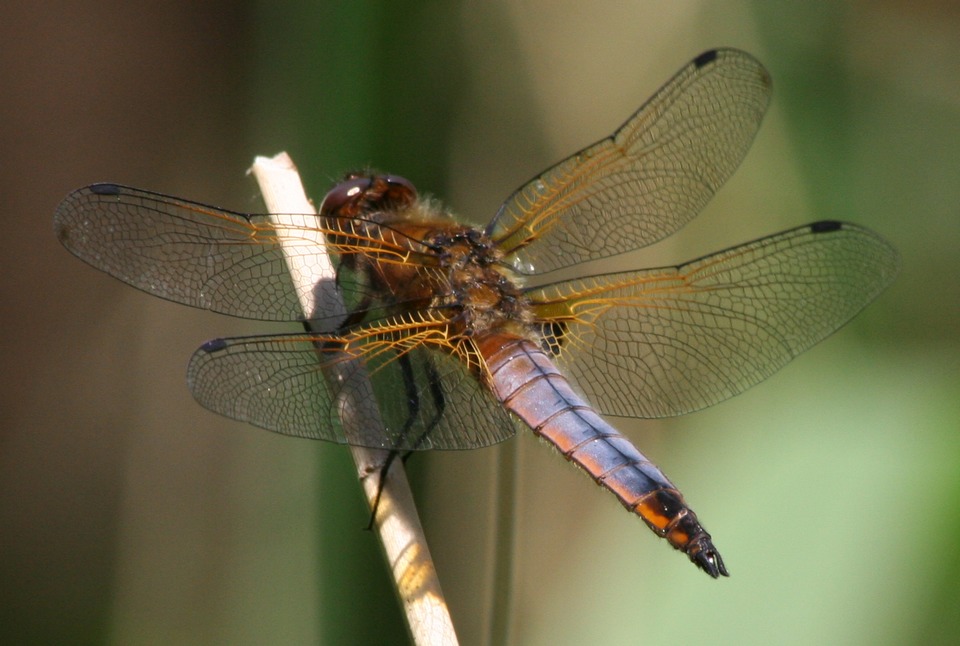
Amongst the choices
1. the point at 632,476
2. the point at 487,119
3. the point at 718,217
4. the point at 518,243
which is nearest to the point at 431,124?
the point at 487,119

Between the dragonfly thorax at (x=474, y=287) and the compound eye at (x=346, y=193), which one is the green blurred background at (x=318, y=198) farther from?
the dragonfly thorax at (x=474, y=287)

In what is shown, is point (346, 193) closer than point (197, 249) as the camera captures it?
No

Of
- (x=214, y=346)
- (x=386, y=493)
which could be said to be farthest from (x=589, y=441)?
(x=214, y=346)

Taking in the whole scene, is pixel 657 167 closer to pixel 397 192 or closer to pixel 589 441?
pixel 397 192

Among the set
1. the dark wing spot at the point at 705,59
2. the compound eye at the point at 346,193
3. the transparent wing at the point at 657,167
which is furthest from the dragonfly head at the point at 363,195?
the dark wing spot at the point at 705,59

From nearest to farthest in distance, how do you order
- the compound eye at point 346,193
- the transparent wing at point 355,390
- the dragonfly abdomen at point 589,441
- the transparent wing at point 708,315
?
the dragonfly abdomen at point 589,441, the transparent wing at point 355,390, the transparent wing at point 708,315, the compound eye at point 346,193
